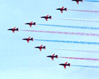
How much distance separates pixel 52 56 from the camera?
192 meters

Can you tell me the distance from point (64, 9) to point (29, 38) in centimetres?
2206

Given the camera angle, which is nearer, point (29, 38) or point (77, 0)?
point (77, 0)

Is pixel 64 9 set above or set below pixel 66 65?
above

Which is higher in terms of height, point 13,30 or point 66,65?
point 13,30

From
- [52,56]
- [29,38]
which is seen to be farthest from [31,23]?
[52,56]

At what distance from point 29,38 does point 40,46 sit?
23.6 feet

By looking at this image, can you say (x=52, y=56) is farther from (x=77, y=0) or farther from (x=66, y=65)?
(x=77, y=0)

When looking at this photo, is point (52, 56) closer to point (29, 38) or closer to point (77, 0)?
point (29, 38)

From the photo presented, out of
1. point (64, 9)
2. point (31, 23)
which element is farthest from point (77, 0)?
point (31, 23)

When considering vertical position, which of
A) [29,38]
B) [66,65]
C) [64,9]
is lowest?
[66,65]

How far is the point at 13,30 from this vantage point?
200 m

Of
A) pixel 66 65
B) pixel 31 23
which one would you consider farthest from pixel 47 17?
pixel 66 65

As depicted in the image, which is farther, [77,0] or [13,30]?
[13,30]

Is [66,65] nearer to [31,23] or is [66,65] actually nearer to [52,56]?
[52,56]
